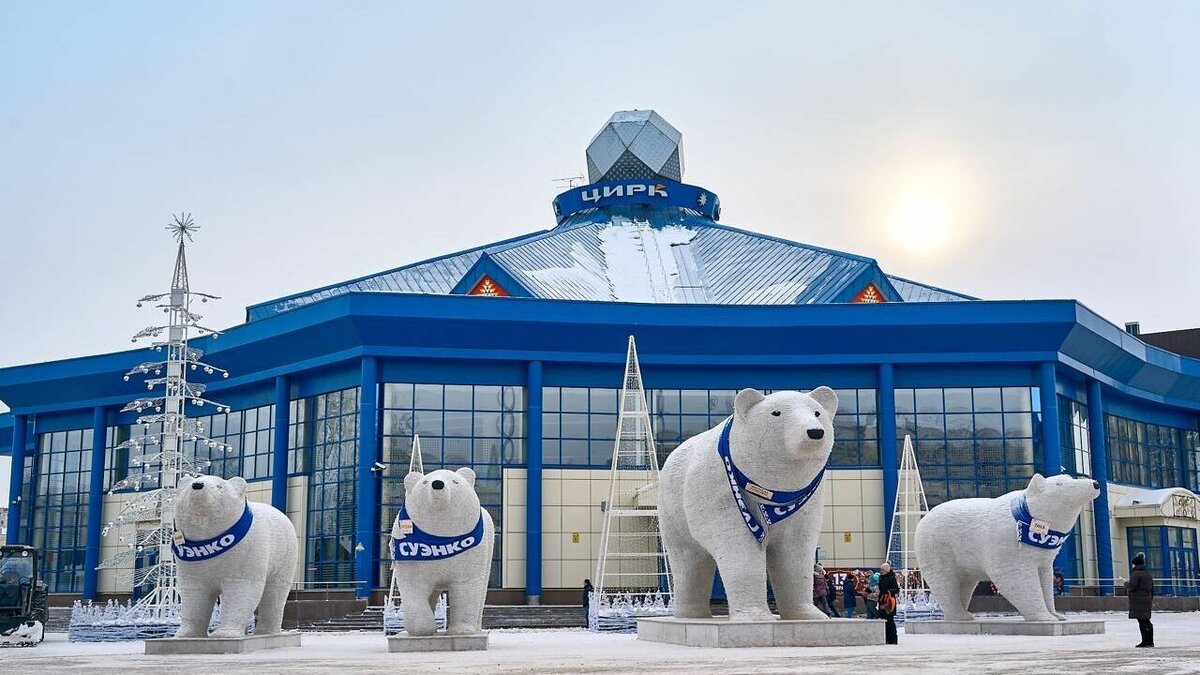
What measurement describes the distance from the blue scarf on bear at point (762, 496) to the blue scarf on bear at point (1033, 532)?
189 inches

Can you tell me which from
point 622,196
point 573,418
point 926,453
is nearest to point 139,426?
point 573,418

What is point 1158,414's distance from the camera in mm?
53125

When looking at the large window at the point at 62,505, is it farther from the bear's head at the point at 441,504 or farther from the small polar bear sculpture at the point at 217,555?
the bear's head at the point at 441,504

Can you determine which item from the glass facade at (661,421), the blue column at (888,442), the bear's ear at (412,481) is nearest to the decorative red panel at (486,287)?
the glass facade at (661,421)

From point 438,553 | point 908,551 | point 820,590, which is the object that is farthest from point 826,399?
point 908,551

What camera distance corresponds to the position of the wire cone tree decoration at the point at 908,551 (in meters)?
31.4

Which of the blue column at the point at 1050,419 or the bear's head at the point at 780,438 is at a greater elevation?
the blue column at the point at 1050,419

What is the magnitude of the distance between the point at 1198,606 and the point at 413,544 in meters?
33.5

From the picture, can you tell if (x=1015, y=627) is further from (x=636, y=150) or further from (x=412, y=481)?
(x=636, y=150)

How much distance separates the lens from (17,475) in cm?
5241

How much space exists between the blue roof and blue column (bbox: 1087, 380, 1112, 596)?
7250 millimetres

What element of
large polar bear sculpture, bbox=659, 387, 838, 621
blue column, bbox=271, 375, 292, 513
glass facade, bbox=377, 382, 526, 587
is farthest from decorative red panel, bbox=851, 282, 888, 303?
large polar bear sculpture, bbox=659, 387, 838, 621

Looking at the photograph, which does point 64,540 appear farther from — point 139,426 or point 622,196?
point 622,196

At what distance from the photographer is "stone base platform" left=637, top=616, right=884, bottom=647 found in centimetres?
1616
